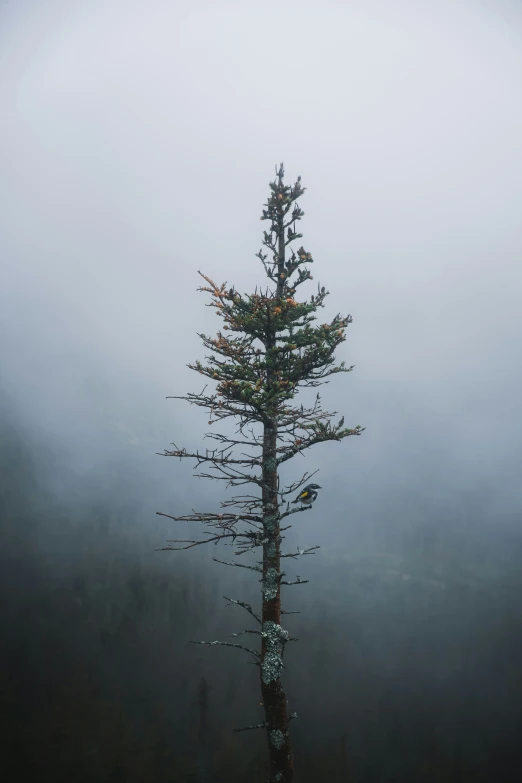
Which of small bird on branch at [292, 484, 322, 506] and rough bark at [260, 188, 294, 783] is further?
small bird on branch at [292, 484, 322, 506]

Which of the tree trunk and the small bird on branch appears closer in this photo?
the tree trunk

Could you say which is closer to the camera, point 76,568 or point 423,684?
point 76,568

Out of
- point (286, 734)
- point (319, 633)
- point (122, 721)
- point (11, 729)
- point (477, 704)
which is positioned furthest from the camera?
point (319, 633)

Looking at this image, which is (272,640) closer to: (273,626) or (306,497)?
(273,626)

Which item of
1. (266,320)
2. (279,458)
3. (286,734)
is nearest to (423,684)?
(286,734)

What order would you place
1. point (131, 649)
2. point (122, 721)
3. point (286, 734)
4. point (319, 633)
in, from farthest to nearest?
point (319, 633), point (131, 649), point (122, 721), point (286, 734)

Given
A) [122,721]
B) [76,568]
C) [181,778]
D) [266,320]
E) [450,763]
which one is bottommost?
[450,763]

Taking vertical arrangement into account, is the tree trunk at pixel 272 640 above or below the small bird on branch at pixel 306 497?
below

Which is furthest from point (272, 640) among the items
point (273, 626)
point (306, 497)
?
point (306, 497)

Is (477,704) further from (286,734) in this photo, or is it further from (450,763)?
(286,734)

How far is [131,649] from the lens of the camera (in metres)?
23.8

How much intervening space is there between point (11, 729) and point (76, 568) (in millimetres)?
8086

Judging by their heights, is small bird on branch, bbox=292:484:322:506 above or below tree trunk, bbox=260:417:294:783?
above

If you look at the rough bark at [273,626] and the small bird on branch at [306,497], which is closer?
the rough bark at [273,626]
